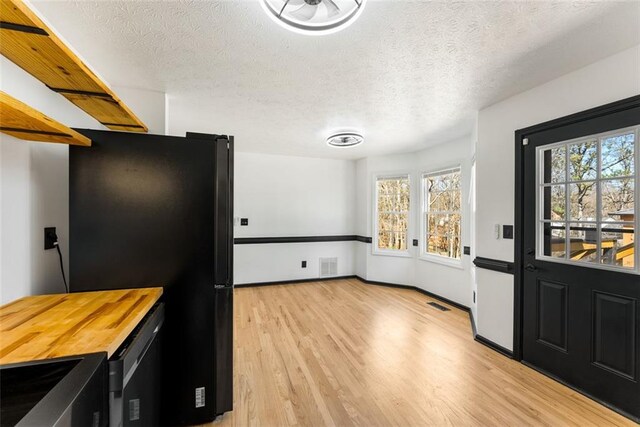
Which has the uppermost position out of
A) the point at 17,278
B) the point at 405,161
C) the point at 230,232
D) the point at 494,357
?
the point at 405,161

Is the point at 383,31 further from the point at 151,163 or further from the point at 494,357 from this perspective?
the point at 494,357

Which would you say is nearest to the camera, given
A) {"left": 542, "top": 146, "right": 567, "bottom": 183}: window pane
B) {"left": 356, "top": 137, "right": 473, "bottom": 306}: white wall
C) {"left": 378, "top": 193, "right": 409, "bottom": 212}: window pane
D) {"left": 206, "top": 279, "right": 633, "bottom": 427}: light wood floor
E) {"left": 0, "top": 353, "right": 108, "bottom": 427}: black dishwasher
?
{"left": 0, "top": 353, "right": 108, "bottom": 427}: black dishwasher

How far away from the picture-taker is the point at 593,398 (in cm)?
197

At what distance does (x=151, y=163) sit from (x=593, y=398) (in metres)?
3.56

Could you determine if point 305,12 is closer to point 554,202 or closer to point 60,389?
point 60,389

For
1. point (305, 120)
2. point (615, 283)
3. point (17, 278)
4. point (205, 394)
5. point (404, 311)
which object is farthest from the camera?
point (404, 311)

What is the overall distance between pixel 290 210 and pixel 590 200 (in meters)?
4.20

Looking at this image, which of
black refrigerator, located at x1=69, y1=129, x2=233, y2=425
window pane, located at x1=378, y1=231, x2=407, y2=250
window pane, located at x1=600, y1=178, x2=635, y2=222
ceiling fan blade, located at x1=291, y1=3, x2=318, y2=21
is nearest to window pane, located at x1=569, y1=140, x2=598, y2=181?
window pane, located at x1=600, y1=178, x2=635, y2=222

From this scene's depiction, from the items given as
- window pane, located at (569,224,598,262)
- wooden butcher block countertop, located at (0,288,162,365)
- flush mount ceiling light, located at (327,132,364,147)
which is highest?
flush mount ceiling light, located at (327,132,364,147)

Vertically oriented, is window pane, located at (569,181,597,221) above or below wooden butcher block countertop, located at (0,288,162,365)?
above

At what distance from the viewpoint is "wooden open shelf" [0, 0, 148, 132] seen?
89 centimetres

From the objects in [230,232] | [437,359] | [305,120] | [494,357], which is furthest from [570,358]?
[305,120]

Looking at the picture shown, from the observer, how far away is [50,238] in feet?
5.41

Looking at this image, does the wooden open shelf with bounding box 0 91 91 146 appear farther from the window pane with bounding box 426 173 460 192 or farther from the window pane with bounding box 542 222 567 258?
the window pane with bounding box 426 173 460 192
